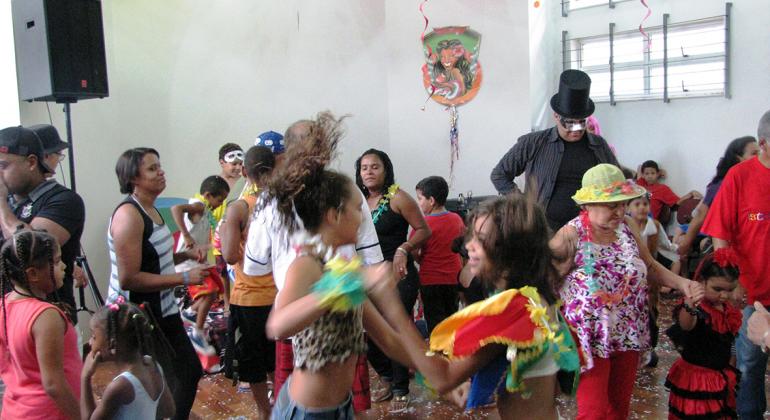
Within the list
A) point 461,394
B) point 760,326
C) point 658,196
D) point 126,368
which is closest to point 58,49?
point 126,368

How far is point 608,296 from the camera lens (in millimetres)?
2816

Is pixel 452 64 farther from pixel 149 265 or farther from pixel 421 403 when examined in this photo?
pixel 149 265

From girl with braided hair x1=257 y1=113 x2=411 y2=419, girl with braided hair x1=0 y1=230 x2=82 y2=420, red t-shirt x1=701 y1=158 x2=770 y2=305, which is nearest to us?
girl with braided hair x1=257 y1=113 x2=411 y2=419

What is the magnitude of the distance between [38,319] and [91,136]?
383 centimetres

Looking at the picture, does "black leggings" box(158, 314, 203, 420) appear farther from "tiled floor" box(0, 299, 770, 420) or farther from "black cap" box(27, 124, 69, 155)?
"black cap" box(27, 124, 69, 155)

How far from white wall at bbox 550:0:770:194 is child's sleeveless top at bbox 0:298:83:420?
7386 millimetres

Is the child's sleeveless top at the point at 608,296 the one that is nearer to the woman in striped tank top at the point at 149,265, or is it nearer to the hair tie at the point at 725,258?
the hair tie at the point at 725,258

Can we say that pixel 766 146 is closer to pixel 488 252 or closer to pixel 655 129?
pixel 488 252

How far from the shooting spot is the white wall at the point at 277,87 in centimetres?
577

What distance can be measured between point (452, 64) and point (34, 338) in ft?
19.2

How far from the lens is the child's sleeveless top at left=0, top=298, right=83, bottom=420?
2170 millimetres

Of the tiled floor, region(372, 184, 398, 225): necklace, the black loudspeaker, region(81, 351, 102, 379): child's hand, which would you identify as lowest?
the tiled floor

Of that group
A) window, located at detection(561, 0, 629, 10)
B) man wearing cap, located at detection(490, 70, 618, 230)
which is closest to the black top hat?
man wearing cap, located at detection(490, 70, 618, 230)

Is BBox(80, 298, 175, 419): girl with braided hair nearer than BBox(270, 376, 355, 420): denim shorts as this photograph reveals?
No
